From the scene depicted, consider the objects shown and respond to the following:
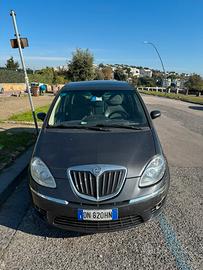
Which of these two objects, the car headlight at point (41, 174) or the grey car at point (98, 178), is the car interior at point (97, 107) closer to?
the grey car at point (98, 178)

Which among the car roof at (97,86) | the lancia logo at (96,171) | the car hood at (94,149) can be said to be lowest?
the lancia logo at (96,171)

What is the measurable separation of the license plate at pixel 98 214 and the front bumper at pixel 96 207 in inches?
1.6

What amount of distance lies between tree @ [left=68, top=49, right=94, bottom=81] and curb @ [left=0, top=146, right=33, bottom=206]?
32.2 meters

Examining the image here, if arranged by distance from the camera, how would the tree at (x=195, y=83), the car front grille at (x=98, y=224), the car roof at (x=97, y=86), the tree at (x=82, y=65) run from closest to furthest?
the car front grille at (x=98, y=224) → the car roof at (x=97, y=86) → the tree at (x=82, y=65) → the tree at (x=195, y=83)

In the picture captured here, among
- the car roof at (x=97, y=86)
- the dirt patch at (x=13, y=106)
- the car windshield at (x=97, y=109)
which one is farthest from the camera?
the dirt patch at (x=13, y=106)

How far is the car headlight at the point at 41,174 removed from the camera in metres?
2.88

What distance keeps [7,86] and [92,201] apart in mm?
41011

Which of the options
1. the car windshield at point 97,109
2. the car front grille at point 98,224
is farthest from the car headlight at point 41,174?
the car windshield at point 97,109

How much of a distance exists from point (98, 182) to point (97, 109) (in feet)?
5.63

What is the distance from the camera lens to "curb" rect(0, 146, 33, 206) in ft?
13.3

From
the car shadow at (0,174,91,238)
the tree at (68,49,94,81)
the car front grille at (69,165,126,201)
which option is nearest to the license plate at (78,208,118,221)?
the car front grille at (69,165,126,201)

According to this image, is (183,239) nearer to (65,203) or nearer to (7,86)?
(65,203)

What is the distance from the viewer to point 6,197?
13.2ft

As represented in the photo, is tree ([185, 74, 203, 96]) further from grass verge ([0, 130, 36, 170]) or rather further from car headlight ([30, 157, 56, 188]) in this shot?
car headlight ([30, 157, 56, 188])
